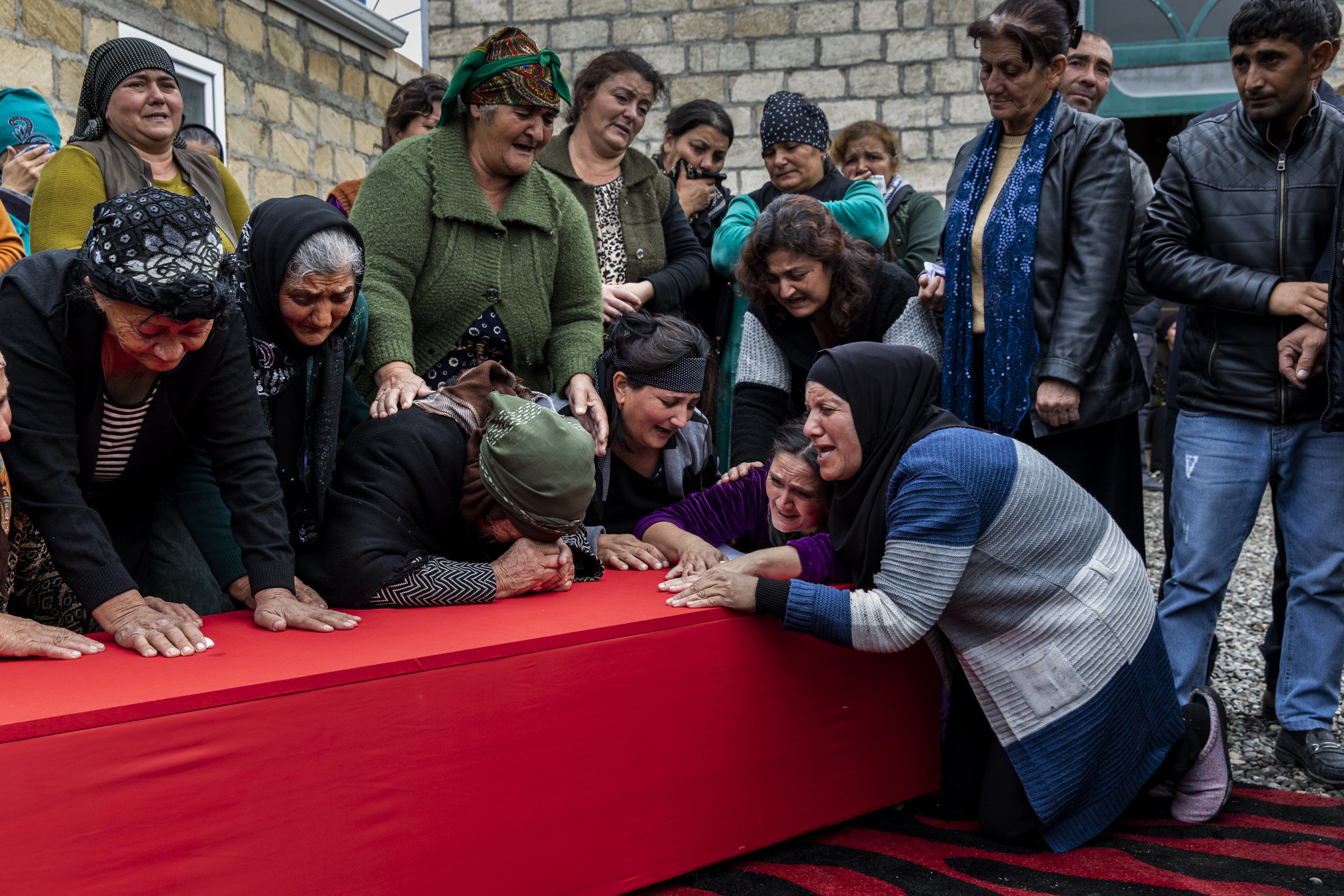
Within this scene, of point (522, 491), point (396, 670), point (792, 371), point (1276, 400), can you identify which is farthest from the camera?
point (792, 371)

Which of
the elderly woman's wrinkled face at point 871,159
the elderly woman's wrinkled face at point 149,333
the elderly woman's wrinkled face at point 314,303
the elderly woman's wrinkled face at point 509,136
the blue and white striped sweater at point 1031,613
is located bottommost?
the blue and white striped sweater at point 1031,613

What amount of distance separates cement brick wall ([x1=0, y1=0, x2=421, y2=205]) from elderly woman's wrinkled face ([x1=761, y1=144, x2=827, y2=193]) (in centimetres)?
356

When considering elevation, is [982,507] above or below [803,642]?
above

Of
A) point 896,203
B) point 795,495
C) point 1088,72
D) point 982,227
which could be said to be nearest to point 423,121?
point 896,203

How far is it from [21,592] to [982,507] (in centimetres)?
209

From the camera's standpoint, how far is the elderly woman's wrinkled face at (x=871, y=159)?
4.96 meters

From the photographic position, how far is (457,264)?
3.11 m

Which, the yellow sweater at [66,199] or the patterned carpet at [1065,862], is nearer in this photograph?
the patterned carpet at [1065,862]

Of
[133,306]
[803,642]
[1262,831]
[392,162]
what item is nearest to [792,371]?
[803,642]

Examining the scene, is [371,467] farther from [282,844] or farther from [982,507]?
[982,507]

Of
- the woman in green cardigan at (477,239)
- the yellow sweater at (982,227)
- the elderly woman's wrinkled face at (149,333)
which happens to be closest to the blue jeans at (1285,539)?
the yellow sweater at (982,227)

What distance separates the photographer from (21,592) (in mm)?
2324

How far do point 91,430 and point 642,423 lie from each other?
1472mm

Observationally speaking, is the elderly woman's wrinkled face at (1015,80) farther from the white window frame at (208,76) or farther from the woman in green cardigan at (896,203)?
the white window frame at (208,76)
